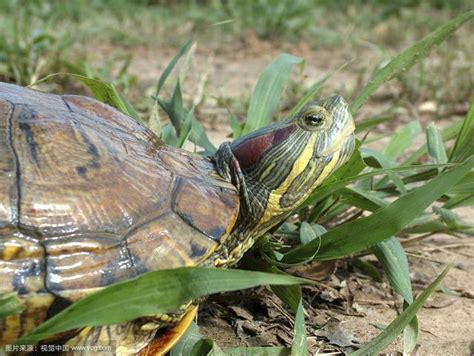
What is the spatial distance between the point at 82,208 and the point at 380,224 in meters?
0.85

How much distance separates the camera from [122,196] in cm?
184

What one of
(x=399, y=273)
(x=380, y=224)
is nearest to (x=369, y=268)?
(x=399, y=273)

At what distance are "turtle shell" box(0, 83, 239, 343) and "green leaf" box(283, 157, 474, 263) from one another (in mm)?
Result: 292

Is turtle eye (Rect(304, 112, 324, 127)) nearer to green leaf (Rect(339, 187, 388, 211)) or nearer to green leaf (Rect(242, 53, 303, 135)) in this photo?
green leaf (Rect(339, 187, 388, 211))

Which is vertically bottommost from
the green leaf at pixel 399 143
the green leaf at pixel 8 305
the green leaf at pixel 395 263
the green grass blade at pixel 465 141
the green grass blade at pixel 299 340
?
the green grass blade at pixel 299 340

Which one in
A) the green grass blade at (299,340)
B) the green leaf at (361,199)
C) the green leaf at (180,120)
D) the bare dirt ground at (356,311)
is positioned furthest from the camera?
the green leaf at (180,120)

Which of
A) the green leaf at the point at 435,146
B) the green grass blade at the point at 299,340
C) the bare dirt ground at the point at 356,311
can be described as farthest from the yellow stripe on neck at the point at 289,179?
the green leaf at the point at 435,146

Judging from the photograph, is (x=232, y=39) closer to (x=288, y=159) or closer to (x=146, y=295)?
(x=288, y=159)

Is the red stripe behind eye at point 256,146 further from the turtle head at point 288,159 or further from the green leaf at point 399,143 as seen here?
the green leaf at point 399,143

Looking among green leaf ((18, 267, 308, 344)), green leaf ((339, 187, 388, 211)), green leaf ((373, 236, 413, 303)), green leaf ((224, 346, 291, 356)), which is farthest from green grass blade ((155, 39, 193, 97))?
green leaf ((18, 267, 308, 344))

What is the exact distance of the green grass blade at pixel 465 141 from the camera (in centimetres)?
267

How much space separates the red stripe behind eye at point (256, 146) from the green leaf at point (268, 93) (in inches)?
24.4

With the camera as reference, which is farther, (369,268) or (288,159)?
(369,268)

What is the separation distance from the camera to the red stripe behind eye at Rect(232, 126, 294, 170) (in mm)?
2186
